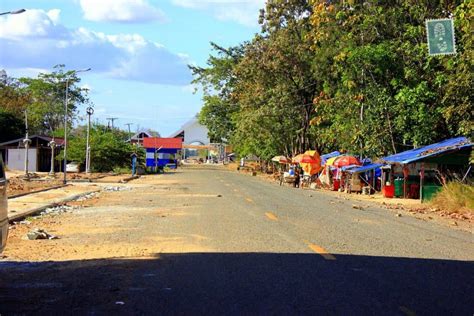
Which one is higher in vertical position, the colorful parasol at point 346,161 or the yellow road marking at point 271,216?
the colorful parasol at point 346,161

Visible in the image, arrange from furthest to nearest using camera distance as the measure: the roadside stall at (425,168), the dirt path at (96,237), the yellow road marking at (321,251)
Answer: the roadside stall at (425,168) → the dirt path at (96,237) → the yellow road marking at (321,251)

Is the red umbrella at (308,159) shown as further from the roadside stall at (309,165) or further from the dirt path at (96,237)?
the dirt path at (96,237)

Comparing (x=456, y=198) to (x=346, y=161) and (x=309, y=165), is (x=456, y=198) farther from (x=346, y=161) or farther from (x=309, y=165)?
(x=309, y=165)

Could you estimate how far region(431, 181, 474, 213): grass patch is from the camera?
21.7 meters

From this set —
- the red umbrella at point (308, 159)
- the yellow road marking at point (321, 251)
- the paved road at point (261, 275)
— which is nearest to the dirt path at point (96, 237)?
the paved road at point (261, 275)

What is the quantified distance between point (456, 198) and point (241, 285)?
16.4 m

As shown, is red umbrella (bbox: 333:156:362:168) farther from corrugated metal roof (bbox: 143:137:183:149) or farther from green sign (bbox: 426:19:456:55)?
corrugated metal roof (bbox: 143:137:183:149)

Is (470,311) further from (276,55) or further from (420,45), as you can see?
(276,55)

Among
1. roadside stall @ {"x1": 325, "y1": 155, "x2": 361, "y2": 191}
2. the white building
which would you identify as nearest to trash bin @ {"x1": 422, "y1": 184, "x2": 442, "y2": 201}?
roadside stall @ {"x1": 325, "y1": 155, "x2": 361, "y2": 191}

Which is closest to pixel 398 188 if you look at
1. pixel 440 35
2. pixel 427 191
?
pixel 427 191

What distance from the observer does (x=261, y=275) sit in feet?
28.8

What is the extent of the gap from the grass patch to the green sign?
5.27m

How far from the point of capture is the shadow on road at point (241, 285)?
272 inches

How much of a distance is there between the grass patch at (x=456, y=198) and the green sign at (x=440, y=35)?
17.3ft
